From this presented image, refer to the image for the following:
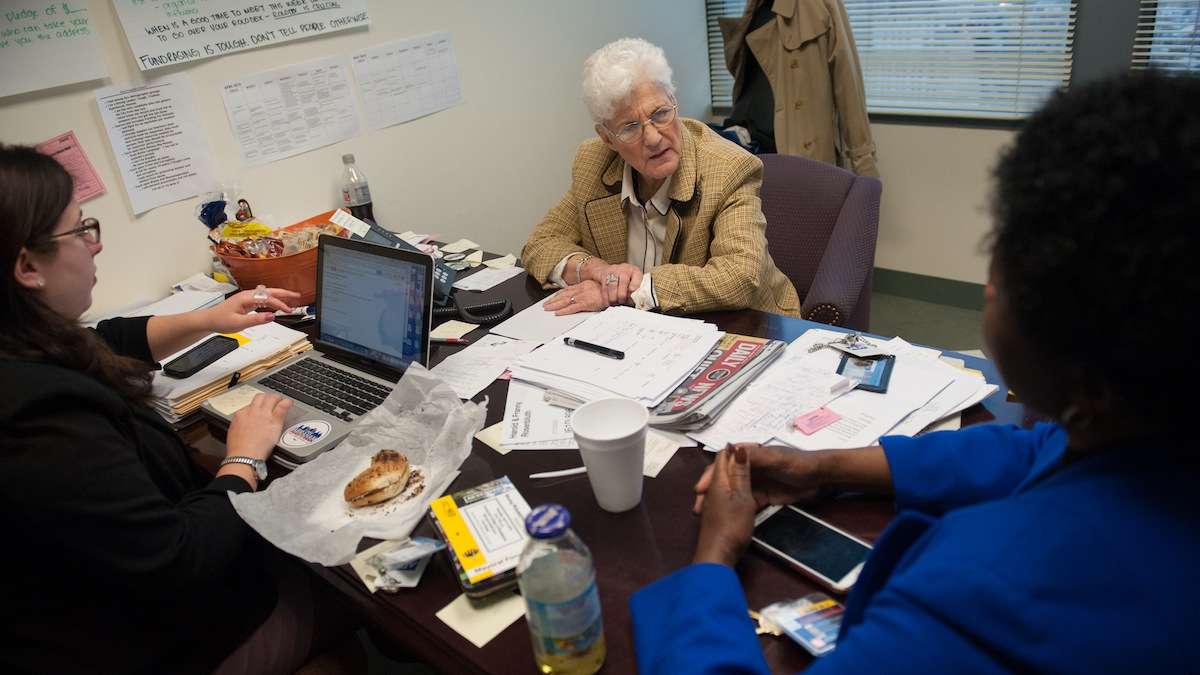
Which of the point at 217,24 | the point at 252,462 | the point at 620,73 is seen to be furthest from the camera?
the point at 217,24

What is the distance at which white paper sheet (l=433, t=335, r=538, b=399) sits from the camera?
1392mm

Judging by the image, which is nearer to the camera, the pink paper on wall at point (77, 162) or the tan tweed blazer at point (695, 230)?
the tan tweed blazer at point (695, 230)

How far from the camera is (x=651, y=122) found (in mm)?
1759

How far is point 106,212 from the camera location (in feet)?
6.46

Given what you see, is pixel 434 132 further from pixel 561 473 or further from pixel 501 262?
pixel 561 473

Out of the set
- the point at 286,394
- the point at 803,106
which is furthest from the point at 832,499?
the point at 803,106

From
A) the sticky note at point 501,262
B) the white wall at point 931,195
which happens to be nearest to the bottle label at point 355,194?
the sticky note at point 501,262

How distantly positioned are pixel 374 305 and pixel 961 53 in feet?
9.16

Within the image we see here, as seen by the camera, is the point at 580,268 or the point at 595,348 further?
the point at 580,268

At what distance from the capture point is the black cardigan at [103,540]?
0.91 metres

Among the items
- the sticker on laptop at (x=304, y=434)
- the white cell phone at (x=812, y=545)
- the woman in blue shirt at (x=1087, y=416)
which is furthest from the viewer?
the sticker on laptop at (x=304, y=434)

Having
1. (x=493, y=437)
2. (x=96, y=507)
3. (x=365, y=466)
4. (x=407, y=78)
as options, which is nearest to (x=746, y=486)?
(x=493, y=437)

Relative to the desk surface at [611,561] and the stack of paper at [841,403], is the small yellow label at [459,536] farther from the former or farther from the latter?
the stack of paper at [841,403]

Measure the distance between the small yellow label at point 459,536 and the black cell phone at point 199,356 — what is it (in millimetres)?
848
